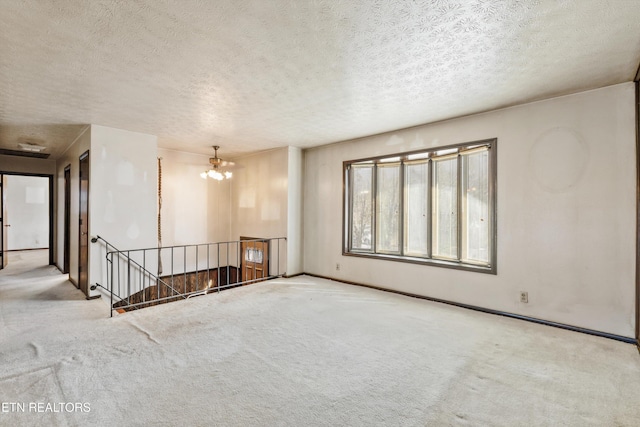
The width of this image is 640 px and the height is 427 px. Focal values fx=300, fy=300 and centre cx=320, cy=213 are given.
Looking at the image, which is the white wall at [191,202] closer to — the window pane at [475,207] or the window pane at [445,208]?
the window pane at [445,208]

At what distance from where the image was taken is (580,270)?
3.21 metres

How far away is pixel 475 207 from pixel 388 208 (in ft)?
4.65

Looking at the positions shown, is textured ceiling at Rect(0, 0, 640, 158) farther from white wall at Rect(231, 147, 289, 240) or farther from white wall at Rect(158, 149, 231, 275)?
white wall at Rect(158, 149, 231, 275)

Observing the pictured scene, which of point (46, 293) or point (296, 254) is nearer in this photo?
point (46, 293)

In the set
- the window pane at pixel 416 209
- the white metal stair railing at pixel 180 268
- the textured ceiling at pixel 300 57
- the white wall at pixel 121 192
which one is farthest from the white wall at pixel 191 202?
the window pane at pixel 416 209

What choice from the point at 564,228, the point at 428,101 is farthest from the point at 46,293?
the point at 564,228

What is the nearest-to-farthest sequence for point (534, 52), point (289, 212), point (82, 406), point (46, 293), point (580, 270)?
point (82, 406)
point (534, 52)
point (580, 270)
point (46, 293)
point (289, 212)

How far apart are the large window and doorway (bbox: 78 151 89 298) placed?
412cm

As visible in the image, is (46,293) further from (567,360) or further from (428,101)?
(567,360)

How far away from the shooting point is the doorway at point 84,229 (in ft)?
14.8

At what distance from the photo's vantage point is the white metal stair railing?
4656mm

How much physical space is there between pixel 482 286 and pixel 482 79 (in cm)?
251

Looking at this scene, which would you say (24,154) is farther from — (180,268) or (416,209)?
(416,209)

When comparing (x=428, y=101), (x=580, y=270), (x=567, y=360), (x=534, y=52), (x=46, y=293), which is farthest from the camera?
(x=46, y=293)
